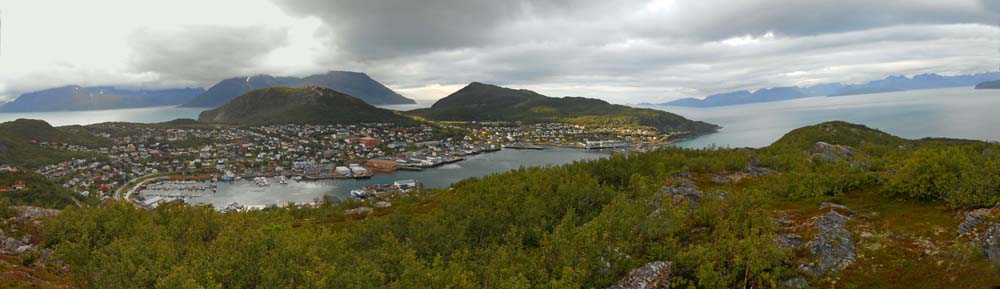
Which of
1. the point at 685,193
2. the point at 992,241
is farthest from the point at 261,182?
the point at 992,241

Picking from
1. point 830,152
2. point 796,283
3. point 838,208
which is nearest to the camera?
point 796,283

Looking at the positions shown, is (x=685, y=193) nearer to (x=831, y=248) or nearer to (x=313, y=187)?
(x=831, y=248)

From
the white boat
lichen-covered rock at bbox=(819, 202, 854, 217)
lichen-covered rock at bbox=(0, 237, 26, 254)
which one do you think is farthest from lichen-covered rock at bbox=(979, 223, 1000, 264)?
the white boat

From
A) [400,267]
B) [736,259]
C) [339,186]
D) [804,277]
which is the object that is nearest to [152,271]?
[400,267]

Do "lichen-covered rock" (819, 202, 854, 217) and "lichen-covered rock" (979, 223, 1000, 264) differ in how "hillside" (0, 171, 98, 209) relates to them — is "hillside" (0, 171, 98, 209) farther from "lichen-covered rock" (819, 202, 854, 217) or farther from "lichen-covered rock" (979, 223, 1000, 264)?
"lichen-covered rock" (979, 223, 1000, 264)

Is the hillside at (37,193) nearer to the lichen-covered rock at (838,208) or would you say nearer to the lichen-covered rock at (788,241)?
the lichen-covered rock at (788,241)
